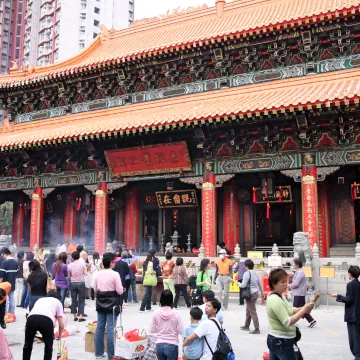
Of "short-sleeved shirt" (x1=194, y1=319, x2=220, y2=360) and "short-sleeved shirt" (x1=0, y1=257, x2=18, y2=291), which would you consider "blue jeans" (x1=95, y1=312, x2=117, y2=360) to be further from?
"short-sleeved shirt" (x1=0, y1=257, x2=18, y2=291)

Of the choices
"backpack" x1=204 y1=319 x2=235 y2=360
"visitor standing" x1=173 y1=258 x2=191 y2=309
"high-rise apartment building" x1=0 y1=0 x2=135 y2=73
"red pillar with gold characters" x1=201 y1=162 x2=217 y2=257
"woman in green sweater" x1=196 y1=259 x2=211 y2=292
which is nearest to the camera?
"backpack" x1=204 y1=319 x2=235 y2=360

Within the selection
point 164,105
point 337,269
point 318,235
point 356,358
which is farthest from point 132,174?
point 356,358

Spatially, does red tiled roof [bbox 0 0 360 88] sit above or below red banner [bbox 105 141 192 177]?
above

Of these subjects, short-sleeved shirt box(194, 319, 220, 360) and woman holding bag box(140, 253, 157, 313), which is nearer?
short-sleeved shirt box(194, 319, 220, 360)

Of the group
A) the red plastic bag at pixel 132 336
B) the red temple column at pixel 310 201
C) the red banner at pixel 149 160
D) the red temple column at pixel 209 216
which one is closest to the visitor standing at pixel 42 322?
the red plastic bag at pixel 132 336

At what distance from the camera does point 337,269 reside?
11531 millimetres

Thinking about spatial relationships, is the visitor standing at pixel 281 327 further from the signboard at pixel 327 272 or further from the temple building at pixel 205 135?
the temple building at pixel 205 135

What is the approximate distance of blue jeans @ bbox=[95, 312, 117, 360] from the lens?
20.4 ft

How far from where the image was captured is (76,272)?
9.23 meters

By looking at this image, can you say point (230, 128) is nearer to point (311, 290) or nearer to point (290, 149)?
point (290, 149)

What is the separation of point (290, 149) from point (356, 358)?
832 centimetres

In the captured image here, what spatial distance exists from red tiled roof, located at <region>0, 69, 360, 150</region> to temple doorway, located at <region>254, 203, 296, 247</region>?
14.4 feet

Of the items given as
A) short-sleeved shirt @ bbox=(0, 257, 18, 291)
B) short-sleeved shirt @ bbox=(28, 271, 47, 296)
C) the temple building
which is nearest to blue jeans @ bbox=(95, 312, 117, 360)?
short-sleeved shirt @ bbox=(28, 271, 47, 296)

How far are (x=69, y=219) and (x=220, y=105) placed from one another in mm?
9475
